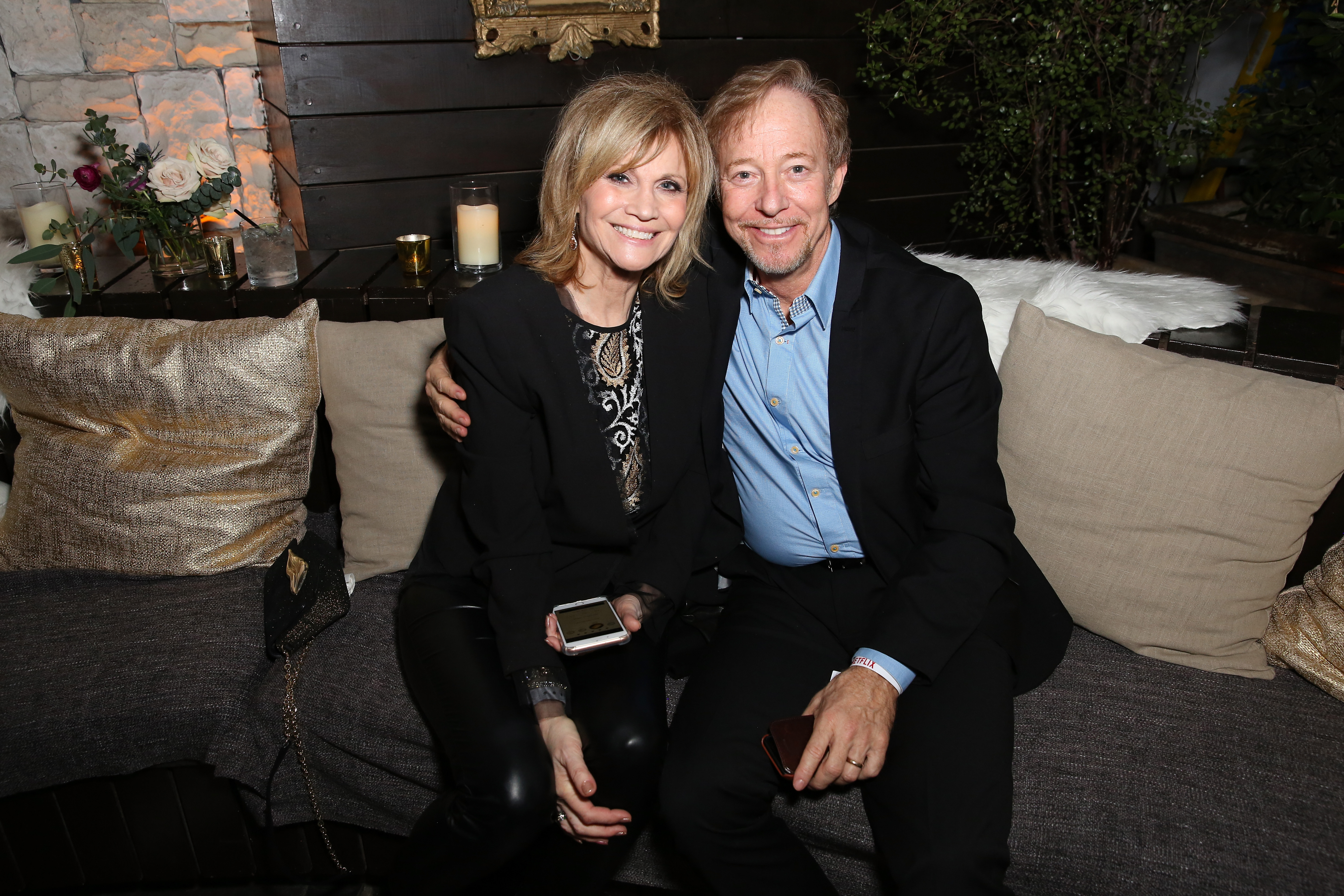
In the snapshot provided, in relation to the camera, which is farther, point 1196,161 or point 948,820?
point 1196,161

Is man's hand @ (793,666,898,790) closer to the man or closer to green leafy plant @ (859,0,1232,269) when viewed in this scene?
the man

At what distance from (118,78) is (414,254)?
1.09 m

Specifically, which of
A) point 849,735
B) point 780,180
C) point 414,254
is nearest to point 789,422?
point 780,180

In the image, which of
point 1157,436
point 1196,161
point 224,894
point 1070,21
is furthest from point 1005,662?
point 1196,161

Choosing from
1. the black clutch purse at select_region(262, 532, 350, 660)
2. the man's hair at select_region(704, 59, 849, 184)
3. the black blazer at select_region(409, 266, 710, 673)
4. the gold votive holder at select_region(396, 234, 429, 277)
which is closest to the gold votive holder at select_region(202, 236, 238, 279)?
the gold votive holder at select_region(396, 234, 429, 277)

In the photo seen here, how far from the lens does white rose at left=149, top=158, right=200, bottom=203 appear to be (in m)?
1.83

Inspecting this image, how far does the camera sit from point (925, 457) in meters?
1.37

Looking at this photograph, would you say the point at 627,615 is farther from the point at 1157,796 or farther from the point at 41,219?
the point at 41,219

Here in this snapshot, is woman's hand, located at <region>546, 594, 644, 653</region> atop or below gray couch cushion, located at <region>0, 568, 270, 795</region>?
atop

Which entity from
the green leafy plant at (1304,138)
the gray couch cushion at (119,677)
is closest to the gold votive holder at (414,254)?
the gray couch cushion at (119,677)

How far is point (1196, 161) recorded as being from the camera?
3254 mm

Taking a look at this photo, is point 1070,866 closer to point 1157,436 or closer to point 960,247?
point 1157,436

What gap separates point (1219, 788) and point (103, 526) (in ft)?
6.26

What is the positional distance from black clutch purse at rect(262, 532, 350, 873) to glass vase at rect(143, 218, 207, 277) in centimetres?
78
